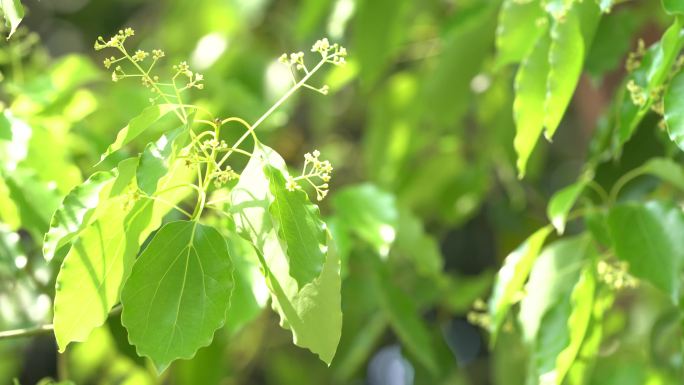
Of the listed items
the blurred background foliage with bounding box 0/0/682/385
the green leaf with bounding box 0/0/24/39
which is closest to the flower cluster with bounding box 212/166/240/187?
the green leaf with bounding box 0/0/24/39

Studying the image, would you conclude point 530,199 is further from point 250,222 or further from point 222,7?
point 250,222

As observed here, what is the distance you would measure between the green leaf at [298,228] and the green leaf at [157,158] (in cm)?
7

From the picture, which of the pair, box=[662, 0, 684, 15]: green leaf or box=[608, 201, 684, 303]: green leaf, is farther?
Result: box=[608, 201, 684, 303]: green leaf

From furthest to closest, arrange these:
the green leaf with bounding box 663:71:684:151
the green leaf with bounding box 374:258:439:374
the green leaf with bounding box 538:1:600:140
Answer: the green leaf with bounding box 374:258:439:374 → the green leaf with bounding box 538:1:600:140 → the green leaf with bounding box 663:71:684:151

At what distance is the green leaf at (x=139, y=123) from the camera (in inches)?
33.0

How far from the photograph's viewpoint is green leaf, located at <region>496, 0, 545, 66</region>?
1239mm

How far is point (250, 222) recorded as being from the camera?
2.70 feet

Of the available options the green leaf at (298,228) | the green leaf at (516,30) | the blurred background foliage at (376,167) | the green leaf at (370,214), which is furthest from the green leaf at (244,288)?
the green leaf at (516,30)

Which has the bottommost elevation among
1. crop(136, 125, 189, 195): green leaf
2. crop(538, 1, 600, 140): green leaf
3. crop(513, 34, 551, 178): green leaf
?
crop(513, 34, 551, 178): green leaf

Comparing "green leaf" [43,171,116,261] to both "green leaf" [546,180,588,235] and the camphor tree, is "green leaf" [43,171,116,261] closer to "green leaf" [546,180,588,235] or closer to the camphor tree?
the camphor tree

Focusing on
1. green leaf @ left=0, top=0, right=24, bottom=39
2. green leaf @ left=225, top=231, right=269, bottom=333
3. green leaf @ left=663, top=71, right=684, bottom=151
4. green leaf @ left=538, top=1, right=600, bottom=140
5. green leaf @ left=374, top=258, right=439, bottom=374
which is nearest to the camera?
green leaf @ left=0, top=0, right=24, bottom=39

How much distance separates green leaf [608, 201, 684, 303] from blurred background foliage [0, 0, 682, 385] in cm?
18

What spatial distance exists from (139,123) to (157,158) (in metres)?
0.05

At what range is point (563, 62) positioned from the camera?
1020 mm
